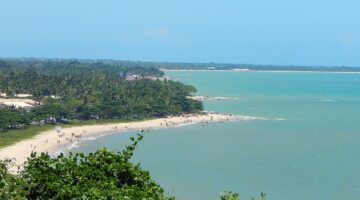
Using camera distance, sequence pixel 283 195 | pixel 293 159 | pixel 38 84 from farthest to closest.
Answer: pixel 38 84
pixel 293 159
pixel 283 195

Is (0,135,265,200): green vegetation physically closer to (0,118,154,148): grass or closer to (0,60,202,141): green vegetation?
(0,118,154,148): grass

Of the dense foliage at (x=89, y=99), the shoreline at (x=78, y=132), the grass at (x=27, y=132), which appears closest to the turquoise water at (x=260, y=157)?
the shoreline at (x=78, y=132)

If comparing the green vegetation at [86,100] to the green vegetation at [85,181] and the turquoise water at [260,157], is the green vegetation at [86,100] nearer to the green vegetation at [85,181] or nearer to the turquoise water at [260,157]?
the turquoise water at [260,157]

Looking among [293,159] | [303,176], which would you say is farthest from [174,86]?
[303,176]

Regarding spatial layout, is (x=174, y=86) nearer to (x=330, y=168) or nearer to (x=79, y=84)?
(x=79, y=84)

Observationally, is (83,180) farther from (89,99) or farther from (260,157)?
(89,99)

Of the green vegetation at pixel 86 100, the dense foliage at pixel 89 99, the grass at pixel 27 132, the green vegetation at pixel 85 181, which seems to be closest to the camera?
the green vegetation at pixel 85 181
